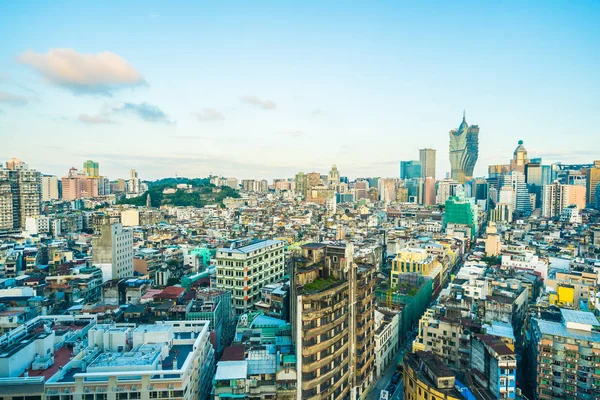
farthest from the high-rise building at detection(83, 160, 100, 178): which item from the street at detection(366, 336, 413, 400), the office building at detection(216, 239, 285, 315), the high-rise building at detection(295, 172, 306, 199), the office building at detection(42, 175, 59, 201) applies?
the street at detection(366, 336, 413, 400)

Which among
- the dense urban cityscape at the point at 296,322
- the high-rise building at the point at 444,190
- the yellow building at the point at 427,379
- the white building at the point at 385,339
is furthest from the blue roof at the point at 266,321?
the high-rise building at the point at 444,190

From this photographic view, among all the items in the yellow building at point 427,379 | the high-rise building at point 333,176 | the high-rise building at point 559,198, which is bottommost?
the yellow building at point 427,379

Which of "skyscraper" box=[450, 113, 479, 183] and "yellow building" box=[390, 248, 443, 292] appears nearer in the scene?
"yellow building" box=[390, 248, 443, 292]

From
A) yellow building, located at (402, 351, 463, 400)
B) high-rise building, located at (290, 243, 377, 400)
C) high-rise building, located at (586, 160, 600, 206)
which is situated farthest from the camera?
high-rise building, located at (586, 160, 600, 206)

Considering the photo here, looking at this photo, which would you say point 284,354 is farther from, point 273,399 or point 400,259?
point 400,259

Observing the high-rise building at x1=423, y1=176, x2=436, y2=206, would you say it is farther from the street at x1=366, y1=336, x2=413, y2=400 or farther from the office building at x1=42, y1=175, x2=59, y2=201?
the office building at x1=42, y1=175, x2=59, y2=201

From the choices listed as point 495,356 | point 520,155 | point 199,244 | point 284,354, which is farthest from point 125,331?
point 520,155

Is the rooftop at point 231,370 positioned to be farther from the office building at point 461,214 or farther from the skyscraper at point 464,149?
the skyscraper at point 464,149
